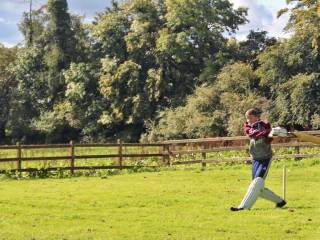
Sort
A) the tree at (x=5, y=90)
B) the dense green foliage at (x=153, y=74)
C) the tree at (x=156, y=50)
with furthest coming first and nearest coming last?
the tree at (x=5, y=90) < the tree at (x=156, y=50) < the dense green foliage at (x=153, y=74)

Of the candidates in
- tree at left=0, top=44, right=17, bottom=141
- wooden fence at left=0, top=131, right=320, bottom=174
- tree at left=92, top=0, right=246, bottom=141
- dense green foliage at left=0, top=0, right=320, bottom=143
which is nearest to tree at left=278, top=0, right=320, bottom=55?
dense green foliage at left=0, top=0, right=320, bottom=143

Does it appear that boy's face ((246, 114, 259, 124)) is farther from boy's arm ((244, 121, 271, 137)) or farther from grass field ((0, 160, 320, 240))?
grass field ((0, 160, 320, 240))

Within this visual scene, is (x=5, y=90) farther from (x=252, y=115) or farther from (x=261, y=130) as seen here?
(x=261, y=130)

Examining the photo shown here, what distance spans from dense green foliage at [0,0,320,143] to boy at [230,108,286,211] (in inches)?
1075

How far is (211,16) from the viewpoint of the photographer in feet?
171

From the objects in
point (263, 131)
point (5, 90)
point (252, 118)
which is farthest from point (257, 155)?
point (5, 90)

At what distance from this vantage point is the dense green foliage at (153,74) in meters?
42.2

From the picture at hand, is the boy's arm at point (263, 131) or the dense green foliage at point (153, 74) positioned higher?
the dense green foliage at point (153, 74)

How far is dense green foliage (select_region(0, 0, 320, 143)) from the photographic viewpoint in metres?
42.2

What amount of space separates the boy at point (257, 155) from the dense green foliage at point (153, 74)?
27300mm

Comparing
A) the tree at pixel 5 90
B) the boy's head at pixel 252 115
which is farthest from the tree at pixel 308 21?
the tree at pixel 5 90

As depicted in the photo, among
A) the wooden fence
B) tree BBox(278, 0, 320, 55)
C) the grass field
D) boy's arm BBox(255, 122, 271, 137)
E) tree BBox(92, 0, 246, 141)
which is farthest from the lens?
tree BBox(92, 0, 246, 141)

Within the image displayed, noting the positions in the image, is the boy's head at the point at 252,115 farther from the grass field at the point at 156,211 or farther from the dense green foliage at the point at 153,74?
the dense green foliage at the point at 153,74

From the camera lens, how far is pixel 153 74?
5278cm
